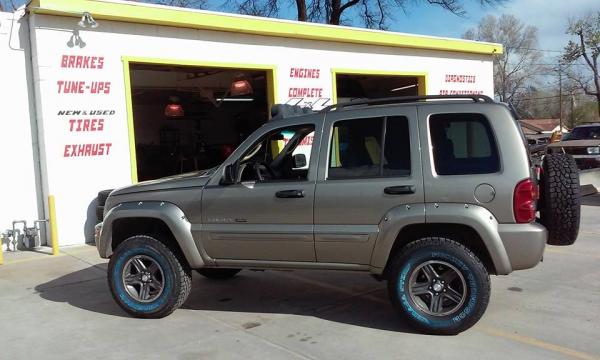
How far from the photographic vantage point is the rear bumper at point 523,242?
4.34m

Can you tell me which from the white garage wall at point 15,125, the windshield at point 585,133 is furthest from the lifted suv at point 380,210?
the windshield at point 585,133

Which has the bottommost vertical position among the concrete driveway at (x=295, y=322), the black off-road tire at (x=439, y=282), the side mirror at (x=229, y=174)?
the concrete driveway at (x=295, y=322)

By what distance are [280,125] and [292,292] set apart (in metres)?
1.95

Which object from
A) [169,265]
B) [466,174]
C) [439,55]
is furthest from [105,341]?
[439,55]

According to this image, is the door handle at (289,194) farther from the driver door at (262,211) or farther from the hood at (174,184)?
the hood at (174,184)

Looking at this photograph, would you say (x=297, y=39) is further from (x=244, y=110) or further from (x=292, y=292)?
(x=244, y=110)

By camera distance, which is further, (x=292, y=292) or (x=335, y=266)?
(x=292, y=292)

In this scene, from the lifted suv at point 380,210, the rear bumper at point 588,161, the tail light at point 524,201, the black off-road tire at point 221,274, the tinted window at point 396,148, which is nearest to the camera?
the tail light at point 524,201

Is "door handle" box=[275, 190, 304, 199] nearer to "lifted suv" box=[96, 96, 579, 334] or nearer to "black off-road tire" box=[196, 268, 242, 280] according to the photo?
"lifted suv" box=[96, 96, 579, 334]

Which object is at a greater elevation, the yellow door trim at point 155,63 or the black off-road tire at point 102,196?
the yellow door trim at point 155,63

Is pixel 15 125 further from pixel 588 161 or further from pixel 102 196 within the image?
pixel 588 161

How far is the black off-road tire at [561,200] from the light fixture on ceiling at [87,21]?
7532 millimetres

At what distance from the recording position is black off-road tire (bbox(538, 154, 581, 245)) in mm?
4645

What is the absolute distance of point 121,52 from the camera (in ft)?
32.3
